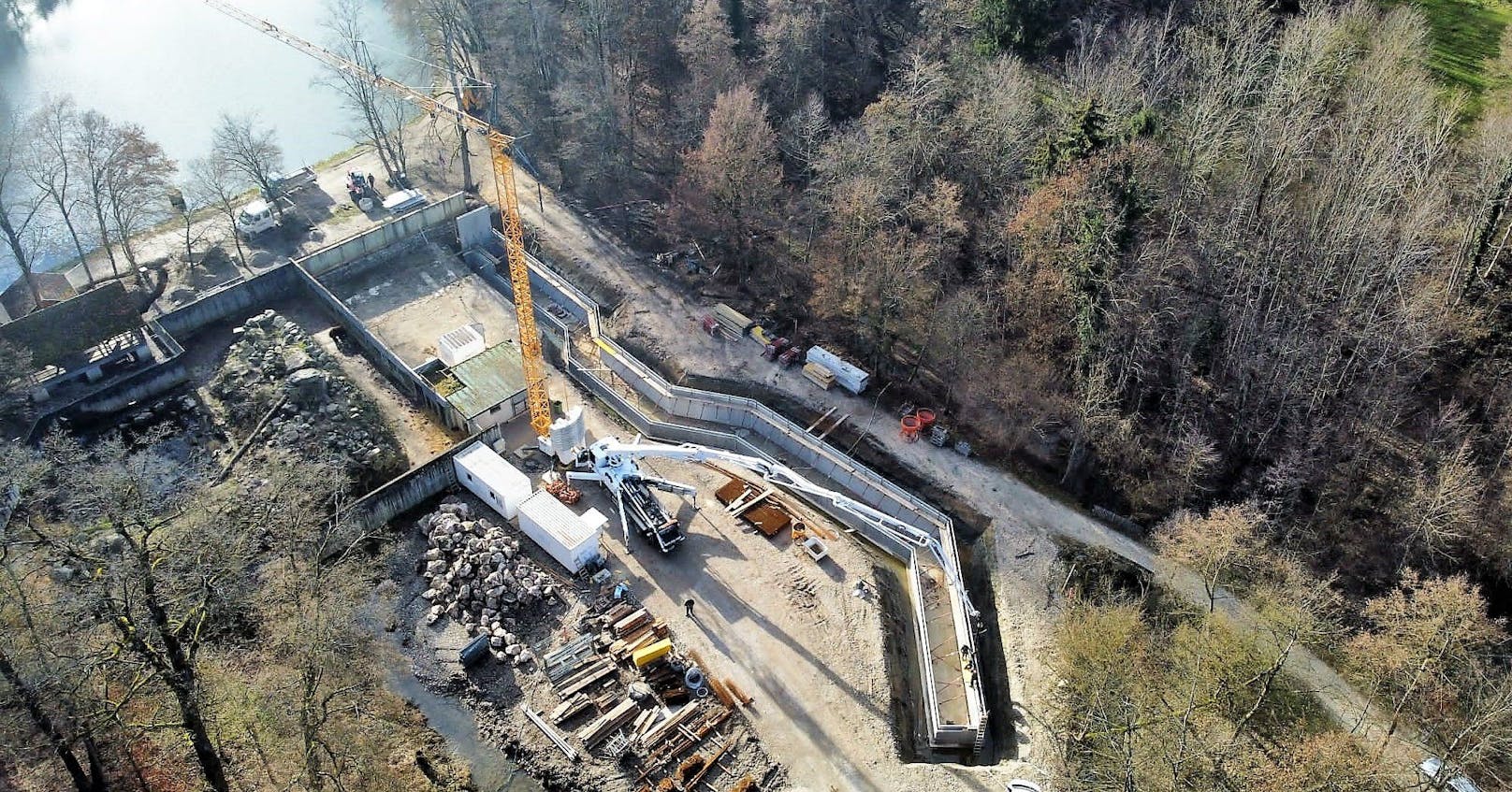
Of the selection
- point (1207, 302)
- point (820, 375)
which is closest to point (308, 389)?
point (820, 375)

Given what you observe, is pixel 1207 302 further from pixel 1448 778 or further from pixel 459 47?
pixel 459 47

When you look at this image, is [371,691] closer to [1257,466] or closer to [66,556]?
[66,556]

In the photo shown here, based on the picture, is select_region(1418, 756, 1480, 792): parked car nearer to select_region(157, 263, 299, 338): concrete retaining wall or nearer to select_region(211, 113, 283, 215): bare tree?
select_region(157, 263, 299, 338): concrete retaining wall

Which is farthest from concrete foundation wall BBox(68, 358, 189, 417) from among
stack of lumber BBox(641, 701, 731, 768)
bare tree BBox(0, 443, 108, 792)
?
stack of lumber BBox(641, 701, 731, 768)

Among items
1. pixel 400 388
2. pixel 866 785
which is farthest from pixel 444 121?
pixel 866 785

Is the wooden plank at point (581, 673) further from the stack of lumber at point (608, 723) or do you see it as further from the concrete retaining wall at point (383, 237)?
the concrete retaining wall at point (383, 237)

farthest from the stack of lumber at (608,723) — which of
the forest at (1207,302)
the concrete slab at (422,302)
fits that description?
the concrete slab at (422,302)

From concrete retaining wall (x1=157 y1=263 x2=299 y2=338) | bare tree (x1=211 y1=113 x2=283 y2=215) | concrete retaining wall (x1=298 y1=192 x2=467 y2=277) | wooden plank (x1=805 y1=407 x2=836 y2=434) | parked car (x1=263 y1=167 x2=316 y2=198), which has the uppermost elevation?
bare tree (x1=211 y1=113 x2=283 y2=215)
